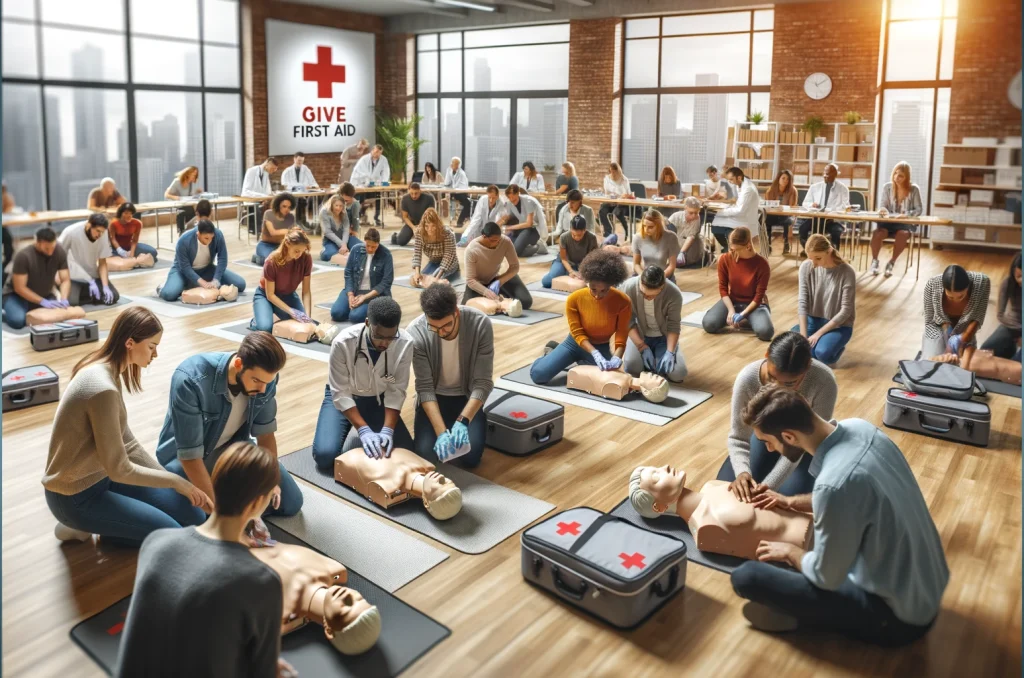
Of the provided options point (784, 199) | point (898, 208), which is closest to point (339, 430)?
point (898, 208)

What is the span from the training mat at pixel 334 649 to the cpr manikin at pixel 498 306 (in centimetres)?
437

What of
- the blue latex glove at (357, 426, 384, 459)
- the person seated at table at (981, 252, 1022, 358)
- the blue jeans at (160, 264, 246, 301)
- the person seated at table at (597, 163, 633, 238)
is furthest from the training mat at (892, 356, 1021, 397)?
the person seated at table at (597, 163, 633, 238)

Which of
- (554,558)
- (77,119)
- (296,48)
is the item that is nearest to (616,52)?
(296,48)

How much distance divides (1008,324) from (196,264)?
630 centimetres

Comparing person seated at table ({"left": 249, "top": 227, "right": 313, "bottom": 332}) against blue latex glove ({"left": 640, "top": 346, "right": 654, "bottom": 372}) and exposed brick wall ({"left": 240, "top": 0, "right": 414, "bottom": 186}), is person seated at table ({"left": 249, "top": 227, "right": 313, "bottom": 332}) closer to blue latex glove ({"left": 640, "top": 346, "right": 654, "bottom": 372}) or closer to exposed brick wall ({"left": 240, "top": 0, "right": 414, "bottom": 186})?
blue latex glove ({"left": 640, "top": 346, "right": 654, "bottom": 372})

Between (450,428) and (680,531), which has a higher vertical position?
(450,428)

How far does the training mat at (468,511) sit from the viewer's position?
3.44 meters

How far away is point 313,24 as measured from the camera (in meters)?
14.3

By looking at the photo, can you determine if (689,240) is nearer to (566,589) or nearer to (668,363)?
(668,363)

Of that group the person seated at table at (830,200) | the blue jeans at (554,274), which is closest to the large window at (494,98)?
the person seated at table at (830,200)

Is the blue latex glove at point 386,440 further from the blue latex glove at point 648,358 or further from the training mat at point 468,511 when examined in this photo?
the blue latex glove at point 648,358

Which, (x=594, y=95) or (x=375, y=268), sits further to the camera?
(x=594, y=95)

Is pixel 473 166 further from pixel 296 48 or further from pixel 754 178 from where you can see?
pixel 754 178

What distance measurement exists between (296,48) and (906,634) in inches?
533
